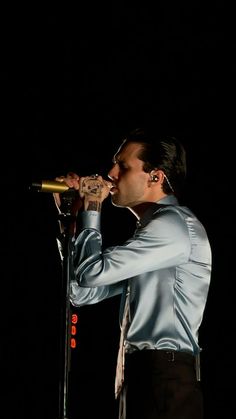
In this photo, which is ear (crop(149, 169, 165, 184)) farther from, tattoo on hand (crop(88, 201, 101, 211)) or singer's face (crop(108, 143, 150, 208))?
tattoo on hand (crop(88, 201, 101, 211))

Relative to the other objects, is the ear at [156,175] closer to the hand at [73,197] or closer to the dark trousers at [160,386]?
the hand at [73,197]

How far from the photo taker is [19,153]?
3812 mm

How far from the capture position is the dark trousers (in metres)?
1.78

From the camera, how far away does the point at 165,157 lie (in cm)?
218

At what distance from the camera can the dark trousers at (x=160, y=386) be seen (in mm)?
1780

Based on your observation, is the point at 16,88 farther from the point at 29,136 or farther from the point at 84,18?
the point at 84,18

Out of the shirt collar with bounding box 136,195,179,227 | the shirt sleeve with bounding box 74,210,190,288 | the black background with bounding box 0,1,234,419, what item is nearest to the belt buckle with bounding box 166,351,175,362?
the shirt sleeve with bounding box 74,210,190,288

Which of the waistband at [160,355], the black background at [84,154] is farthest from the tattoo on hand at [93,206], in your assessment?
the black background at [84,154]

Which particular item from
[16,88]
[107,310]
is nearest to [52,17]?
[16,88]

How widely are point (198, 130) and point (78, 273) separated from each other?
7.08 feet

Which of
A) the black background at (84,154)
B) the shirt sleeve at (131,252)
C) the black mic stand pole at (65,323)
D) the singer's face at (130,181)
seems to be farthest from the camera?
the black background at (84,154)

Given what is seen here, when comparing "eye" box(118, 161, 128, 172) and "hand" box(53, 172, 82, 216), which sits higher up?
"eye" box(118, 161, 128, 172)

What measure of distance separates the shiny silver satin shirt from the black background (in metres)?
A: 1.81

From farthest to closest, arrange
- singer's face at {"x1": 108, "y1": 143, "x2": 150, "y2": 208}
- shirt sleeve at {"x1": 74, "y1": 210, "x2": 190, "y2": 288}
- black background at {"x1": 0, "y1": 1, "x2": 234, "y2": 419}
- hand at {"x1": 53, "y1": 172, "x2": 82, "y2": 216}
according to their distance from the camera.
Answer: black background at {"x1": 0, "y1": 1, "x2": 234, "y2": 419} < singer's face at {"x1": 108, "y1": 143, "x2": 150, "y2": 208} < hand at {"x1": 53, "y1": 172, "x2": 82, "y2": 216} < shirt sleeve at {"x1": 74, "y1": 210, "x2": 190, "y2": 288}
